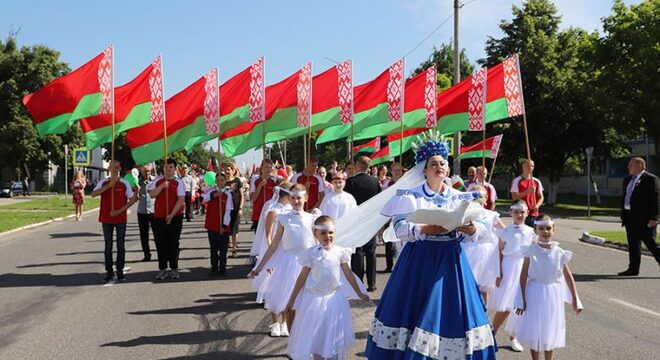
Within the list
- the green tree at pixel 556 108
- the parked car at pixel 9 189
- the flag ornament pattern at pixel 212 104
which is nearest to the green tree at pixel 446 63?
the green tree at pixel 556 108

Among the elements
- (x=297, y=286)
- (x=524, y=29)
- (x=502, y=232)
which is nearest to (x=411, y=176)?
(x=297, y=286)

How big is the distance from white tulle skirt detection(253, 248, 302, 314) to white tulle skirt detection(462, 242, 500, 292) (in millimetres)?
1844

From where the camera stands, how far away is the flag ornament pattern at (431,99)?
43.7 ft

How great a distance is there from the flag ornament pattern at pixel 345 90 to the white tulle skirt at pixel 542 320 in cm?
737

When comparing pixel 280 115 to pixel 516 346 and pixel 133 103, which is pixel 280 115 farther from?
pixel 516 346

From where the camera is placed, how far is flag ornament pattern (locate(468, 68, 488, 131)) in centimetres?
1200

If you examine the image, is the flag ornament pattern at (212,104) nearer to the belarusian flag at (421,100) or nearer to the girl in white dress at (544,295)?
the belarusian flag at (421,100)

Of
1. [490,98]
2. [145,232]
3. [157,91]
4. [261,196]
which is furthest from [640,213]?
[145,232]

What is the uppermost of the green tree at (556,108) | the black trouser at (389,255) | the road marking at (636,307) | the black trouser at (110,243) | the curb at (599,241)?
the green tree at (556,108)

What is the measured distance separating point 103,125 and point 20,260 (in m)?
3.41

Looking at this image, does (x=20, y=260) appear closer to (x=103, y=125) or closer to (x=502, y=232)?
(x=103, y=125)

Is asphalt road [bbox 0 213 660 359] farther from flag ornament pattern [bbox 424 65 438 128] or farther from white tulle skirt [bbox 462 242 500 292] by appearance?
flag ornament pattern [bbox 424 65 438 128]

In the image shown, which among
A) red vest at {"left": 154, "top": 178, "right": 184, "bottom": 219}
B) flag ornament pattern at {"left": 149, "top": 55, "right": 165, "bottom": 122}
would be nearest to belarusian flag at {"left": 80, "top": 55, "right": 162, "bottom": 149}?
flag ornament pattern at {"left": 149, "top": 55, "right": 165, "bottom": 122}

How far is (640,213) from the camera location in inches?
452
